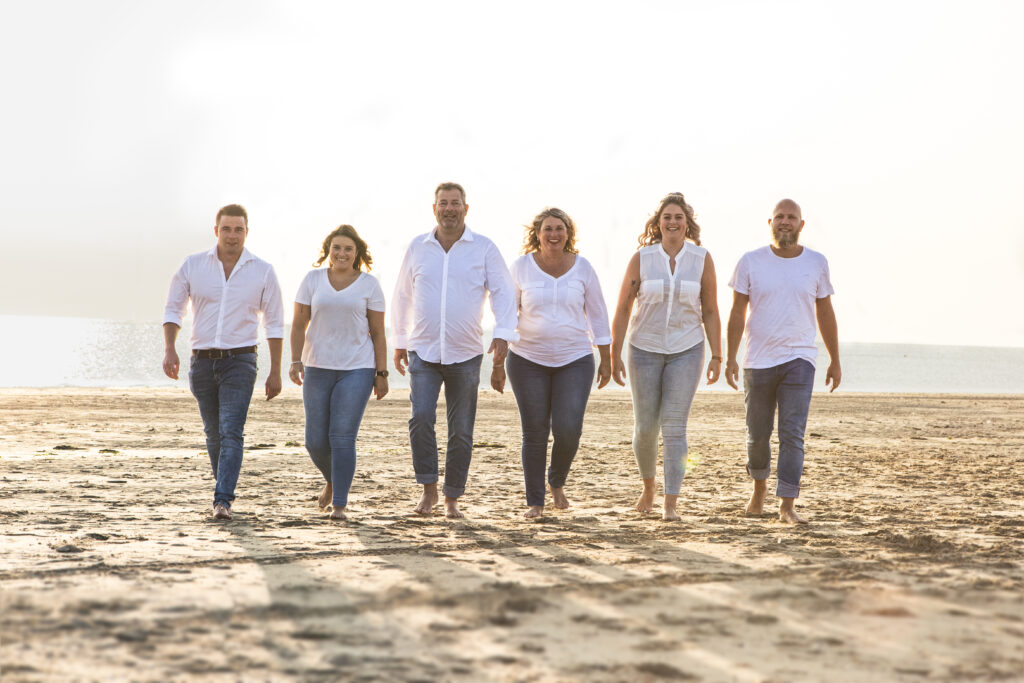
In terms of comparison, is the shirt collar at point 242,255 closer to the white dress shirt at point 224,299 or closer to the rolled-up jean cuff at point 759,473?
the white dress shirt at point 224,299

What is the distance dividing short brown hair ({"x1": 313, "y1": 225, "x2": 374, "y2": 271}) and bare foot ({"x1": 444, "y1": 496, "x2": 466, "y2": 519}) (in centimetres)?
145

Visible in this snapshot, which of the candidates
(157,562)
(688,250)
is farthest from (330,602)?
(688,250)

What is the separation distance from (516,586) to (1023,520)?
3457mm

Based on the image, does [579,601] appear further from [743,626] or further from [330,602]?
[330,602]

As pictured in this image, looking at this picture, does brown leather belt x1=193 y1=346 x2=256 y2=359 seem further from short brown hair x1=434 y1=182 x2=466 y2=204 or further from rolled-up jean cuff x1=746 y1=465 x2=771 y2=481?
rolled-up jean cuff x1=746 y1=465 x2=771 y2=481

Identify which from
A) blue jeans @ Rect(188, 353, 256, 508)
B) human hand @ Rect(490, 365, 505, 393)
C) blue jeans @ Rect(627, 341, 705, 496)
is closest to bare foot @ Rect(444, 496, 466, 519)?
human hand @ Rect(490, 365, 505, 393)

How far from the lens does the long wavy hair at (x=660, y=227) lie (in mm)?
6277

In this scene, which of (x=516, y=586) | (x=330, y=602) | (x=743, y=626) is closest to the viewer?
(x=743, y=626)

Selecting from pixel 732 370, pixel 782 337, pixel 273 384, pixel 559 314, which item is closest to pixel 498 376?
pixel 559 314

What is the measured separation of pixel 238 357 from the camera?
19.6 ft

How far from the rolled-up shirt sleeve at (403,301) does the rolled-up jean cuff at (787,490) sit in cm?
233

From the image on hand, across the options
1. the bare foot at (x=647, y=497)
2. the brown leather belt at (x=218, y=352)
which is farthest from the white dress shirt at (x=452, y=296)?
the bare foot at (x=647, y=497)

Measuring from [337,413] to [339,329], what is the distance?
484 mm

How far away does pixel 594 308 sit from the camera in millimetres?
6285
